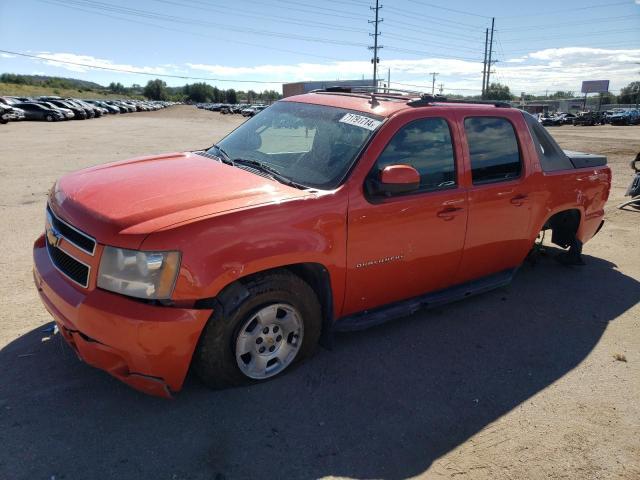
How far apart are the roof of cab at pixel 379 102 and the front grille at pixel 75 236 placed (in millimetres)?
2171

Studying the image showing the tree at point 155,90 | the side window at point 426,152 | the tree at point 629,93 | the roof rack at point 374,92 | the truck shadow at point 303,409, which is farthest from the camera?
the tree at point 155,90

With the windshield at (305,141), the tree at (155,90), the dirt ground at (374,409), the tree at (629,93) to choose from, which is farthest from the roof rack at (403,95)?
the tree at (155,90)

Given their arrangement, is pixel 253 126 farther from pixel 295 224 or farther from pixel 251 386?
pixel 251 386

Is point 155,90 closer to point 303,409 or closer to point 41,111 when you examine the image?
point 41,111

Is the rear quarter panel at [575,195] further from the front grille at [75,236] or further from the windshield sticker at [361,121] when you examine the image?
the front grille at [75,236]

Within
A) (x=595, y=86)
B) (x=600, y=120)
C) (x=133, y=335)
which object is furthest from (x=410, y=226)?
(x=595, y=86)

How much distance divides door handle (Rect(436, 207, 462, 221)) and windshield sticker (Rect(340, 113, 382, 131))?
0.85 m

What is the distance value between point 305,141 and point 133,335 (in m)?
1.99

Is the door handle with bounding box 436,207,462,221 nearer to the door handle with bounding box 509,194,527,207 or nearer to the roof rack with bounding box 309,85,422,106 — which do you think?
the door handle with bounding box 509,194,527,207

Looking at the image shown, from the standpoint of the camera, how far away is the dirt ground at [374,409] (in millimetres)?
2561

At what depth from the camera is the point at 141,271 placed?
2570mm

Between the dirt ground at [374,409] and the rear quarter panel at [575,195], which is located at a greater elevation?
the rear quarter panel at [575,195]

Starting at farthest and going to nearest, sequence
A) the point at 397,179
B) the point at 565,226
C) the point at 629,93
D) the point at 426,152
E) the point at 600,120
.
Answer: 1. the point at 629,93
2. the point at 600,120
3. the point at 565,226
4. the point at 426,152
5. the point at 397,179

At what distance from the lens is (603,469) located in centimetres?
265
